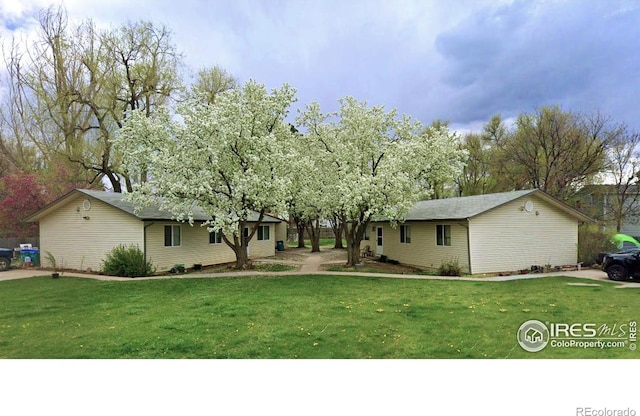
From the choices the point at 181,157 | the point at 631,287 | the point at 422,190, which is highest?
the point at 181,157

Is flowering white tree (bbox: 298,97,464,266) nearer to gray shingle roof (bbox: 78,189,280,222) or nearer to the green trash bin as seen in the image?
gray shingle roof (bbox: 78,189,280,222)

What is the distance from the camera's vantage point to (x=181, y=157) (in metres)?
10.4

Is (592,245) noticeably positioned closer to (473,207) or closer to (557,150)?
(473,207)

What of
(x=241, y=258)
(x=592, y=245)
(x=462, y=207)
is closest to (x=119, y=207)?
(x=241, y=258)

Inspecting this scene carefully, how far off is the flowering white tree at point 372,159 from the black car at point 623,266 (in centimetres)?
486

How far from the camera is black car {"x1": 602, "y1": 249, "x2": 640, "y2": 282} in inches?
337

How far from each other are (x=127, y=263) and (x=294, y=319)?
7955 millimetres

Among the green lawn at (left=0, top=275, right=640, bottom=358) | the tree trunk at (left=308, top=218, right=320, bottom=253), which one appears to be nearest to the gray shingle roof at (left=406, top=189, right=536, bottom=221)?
the green lawn at (left=0, top=275, right=640, bottom=358)

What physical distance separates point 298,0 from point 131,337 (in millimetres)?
5087

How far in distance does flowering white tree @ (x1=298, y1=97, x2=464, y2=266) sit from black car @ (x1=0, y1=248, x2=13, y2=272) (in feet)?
35.3

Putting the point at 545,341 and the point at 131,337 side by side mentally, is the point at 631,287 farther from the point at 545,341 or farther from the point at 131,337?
the point at 131,337

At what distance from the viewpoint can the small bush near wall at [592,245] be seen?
12.2 m

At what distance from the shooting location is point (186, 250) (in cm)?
1311
